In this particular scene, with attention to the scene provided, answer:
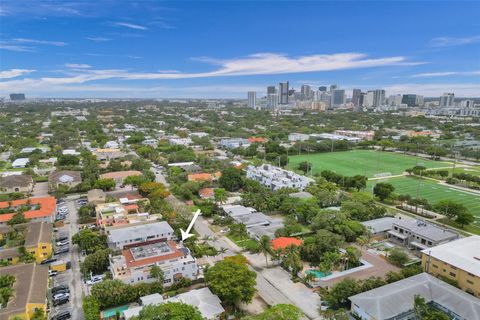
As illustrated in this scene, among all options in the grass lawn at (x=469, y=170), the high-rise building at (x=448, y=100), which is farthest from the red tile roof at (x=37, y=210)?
the high-rise building at (x=448, y=100)

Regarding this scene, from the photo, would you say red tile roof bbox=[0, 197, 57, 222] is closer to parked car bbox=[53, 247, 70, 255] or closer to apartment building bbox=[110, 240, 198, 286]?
parked car bbox=[53, 247, 70, 255]

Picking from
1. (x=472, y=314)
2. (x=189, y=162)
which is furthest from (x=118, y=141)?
(x=472, y=314)

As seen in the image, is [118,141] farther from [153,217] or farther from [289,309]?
[289,309]

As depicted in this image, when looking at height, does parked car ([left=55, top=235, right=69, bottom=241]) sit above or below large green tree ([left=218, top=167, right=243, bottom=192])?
below

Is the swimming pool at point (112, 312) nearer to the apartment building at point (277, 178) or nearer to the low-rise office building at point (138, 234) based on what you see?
the low-rise office building at point (138, 234)

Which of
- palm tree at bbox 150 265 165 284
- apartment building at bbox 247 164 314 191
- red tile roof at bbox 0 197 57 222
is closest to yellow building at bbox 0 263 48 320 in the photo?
palm tree at bbox 150 265 165 284

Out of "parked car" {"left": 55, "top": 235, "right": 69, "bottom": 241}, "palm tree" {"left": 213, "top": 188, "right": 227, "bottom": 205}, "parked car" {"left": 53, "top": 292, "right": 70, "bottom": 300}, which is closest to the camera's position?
"parked car" {"left": 53, "top": 292, "right": 70, "bottom": 300}
